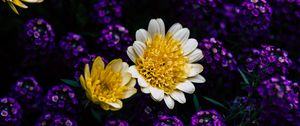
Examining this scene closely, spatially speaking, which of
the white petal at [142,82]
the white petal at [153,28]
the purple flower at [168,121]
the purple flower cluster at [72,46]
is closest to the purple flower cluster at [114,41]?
the purple flower cluster at [72,46]

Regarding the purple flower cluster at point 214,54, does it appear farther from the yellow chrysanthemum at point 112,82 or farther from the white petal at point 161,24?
the yellow chrysanthemum at point 112,82

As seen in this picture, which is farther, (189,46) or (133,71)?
(189,46)

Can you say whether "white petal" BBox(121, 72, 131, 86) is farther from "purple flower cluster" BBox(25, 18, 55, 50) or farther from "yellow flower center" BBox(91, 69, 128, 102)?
"purple flower cluster" BBox(25, 18, 55, 50)

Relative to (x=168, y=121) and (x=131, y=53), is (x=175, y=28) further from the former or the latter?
(x=168, y=121)

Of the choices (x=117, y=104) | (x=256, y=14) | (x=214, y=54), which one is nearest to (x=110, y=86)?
(x=117, y=104)

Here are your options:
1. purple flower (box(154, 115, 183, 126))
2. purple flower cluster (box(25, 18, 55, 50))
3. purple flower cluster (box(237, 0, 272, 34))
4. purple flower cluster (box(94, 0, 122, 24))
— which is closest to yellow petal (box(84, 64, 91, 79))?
purple flower (box(154, 115, 183, 126))

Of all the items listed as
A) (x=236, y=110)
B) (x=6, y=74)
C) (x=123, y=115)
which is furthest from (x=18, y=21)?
(x=236, y=110)
